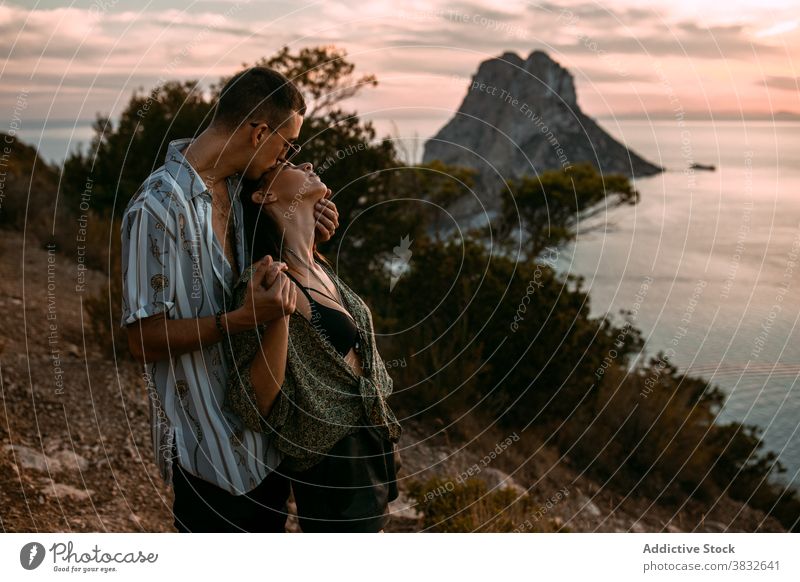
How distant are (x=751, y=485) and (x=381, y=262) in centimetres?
395

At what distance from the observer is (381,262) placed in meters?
8.71

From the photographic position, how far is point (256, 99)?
2562mm

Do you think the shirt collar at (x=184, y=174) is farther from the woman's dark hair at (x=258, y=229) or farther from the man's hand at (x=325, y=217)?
the man's hand at (x=325, y=217)

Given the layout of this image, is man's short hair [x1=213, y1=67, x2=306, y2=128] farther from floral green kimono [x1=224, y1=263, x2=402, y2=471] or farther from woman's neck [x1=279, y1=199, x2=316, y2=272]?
floral green kimono [x1=224, y1=263, x2=402, y2=471]

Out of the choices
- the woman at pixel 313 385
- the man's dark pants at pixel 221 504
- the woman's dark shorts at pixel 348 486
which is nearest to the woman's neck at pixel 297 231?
the woman at pixel 313 385

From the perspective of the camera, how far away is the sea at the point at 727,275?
21.0 ft

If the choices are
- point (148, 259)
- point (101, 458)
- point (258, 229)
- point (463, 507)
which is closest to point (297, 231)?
point (258, 229)

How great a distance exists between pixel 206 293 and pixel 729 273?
19.7 feet

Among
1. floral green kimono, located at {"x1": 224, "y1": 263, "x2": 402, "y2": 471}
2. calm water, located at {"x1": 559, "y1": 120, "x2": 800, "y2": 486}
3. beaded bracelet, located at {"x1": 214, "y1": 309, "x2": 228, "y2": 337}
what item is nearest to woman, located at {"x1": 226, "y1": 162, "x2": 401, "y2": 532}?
floral green kimono, located at {"x1": 224, "y1": 263, "x2": 402, "y2": 471}

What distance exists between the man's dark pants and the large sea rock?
826 cm

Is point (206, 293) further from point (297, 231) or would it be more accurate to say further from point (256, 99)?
point (256, 99)

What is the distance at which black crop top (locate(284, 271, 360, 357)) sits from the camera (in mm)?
2729

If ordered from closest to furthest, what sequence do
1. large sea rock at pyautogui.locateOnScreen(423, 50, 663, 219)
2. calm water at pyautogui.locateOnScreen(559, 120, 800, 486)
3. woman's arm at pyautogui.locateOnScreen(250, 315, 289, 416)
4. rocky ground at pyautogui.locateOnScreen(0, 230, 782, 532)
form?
woman's arm at pyautogui.locateOnScreen(250, 315, 289, 416)
rocky ground at pyautogui.locateOnScreen(0, 230, 782, 532)
calm water at pyautogui.locateOnScreen(559, 120, 800, 486)
large sea rock at pyautogui.locateOnScreen(423, 50, 663, 219)
